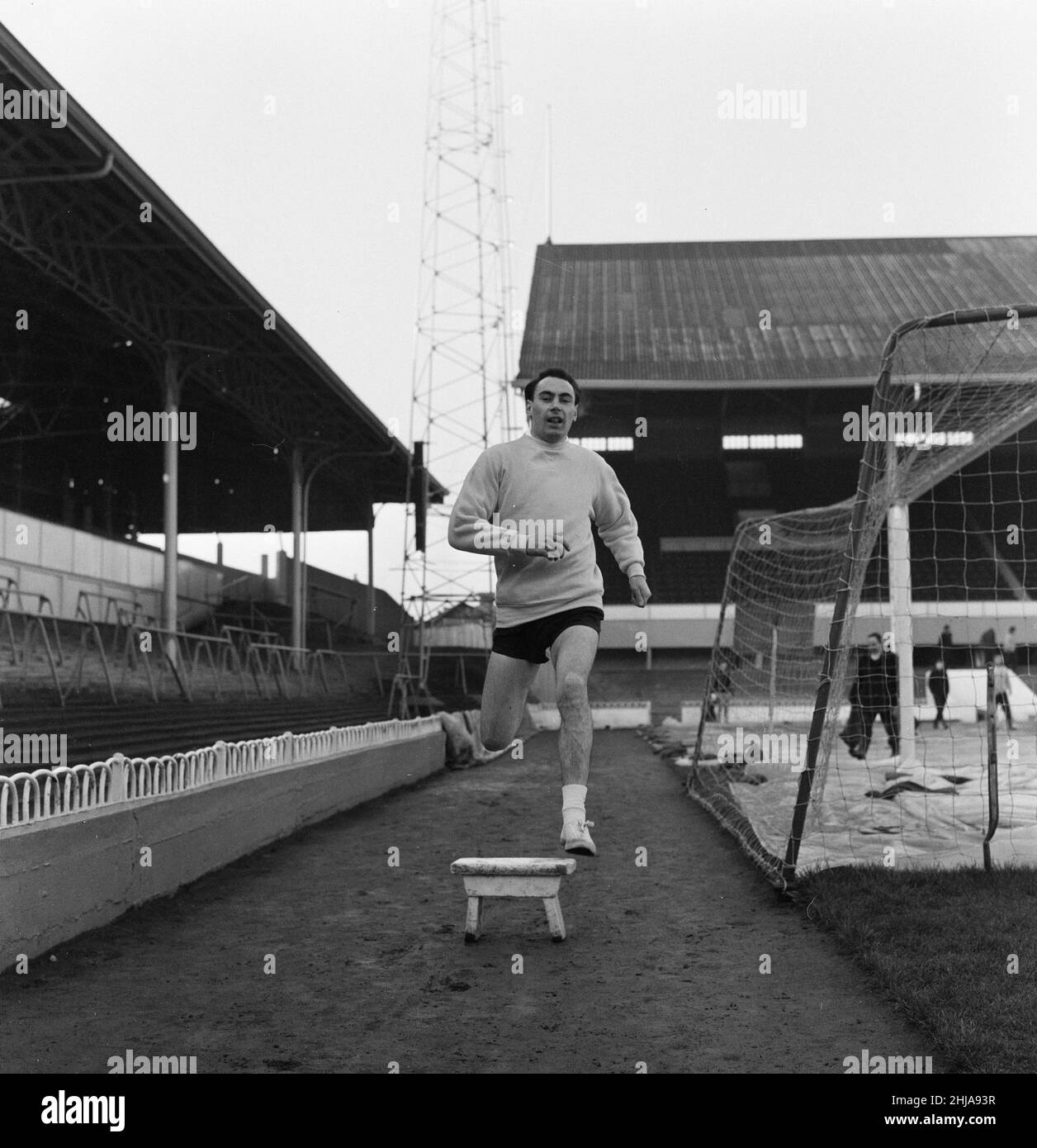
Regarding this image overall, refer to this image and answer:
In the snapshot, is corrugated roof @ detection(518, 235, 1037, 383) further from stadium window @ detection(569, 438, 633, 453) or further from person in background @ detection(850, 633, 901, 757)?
person in background @ detection(850, 633, 901, 757)

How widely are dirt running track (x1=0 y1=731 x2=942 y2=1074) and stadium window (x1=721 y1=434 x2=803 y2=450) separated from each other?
2966cm

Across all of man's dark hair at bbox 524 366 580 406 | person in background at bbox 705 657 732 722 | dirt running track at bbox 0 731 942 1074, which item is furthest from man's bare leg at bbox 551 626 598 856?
person in background at bbox 705 657 732 722

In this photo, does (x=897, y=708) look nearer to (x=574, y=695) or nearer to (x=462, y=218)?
(x=574, y=695)

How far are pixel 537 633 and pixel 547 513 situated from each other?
1.55 ft

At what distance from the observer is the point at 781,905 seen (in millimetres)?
6523

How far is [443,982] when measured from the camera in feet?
15.4

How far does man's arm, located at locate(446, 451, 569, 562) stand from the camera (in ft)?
13.3

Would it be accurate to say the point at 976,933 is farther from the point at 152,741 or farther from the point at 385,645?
the point at 385,645

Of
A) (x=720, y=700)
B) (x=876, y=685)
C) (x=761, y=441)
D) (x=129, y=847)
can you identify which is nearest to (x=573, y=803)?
(x=129, y=847)

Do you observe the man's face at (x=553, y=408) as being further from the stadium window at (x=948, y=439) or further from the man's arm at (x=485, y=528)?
the stadium window at (x=948, y=439)

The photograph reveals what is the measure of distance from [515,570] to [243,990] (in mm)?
1910

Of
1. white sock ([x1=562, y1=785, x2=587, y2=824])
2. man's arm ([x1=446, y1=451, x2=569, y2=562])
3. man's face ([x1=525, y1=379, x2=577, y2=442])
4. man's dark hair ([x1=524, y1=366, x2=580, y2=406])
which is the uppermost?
man's dark hair ([x1=524, y1=366, x2=580, y2=406])

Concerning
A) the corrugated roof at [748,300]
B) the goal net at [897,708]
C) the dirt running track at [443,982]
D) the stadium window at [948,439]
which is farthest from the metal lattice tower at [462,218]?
the dirt running track at [443,982]
